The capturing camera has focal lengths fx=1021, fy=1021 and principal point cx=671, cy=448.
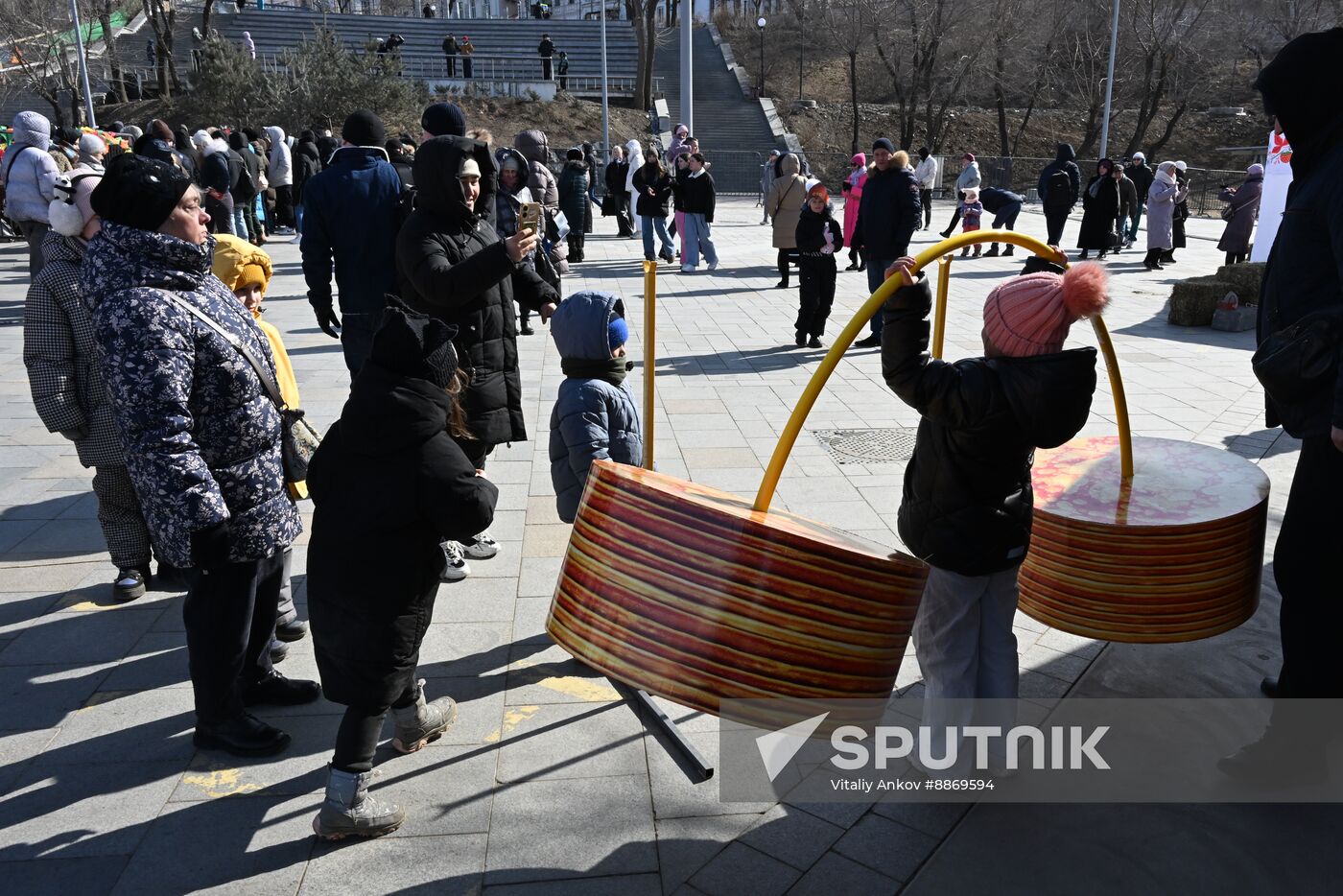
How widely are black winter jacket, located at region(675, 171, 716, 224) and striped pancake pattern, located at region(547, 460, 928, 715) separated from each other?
12.9m

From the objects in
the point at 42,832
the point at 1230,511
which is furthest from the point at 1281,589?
the point at 42,832

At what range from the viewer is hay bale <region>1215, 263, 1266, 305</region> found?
464 inches

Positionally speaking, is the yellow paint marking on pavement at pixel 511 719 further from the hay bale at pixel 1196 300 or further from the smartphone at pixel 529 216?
the hay bale at pixel 1196 300

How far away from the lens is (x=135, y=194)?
10.3ft

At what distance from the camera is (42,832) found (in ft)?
10.1

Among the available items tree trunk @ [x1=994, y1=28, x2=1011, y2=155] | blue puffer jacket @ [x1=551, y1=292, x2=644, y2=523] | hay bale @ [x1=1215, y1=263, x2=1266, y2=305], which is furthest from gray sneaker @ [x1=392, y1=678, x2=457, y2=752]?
tree trunk @ [x1=994, y1=28, x2=1011, y2=155]

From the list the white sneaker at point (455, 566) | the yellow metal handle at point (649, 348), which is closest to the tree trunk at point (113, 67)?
the white sneaker at point (455, 566)

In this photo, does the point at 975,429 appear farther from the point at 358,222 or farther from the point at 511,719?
the point at 358,222

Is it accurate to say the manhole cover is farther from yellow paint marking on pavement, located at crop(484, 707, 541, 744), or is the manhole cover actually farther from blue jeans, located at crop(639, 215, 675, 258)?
blue jeans, located at crop(639, 215, 675, 258)

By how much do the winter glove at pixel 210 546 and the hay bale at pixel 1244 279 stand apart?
11740mm

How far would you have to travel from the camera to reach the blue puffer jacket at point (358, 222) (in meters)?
5.12

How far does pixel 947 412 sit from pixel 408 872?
2006mm

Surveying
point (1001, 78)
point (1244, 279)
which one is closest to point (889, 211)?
point (1244, 279)

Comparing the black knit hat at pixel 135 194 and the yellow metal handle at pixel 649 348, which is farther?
the black knit hat at pixel 135 194
